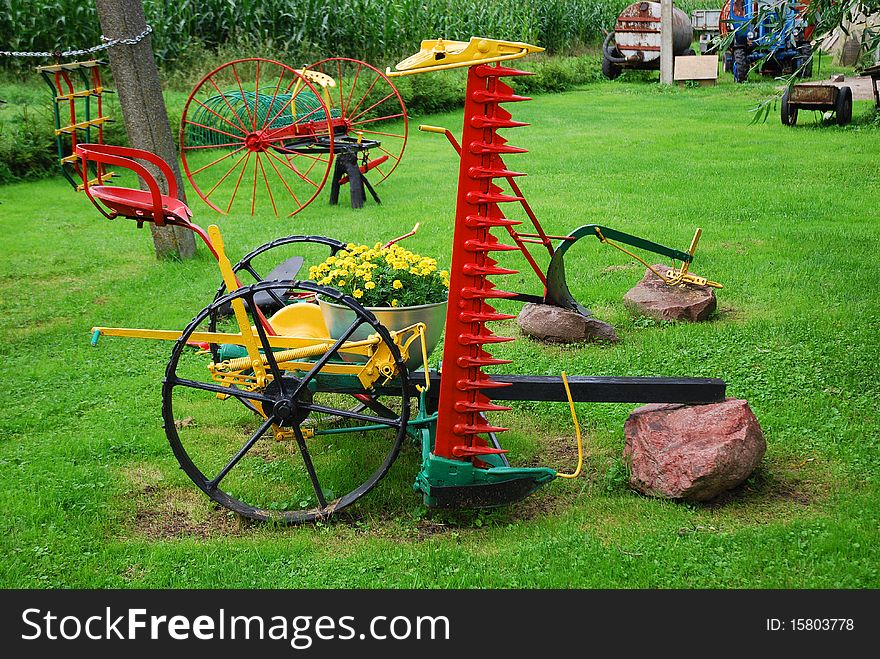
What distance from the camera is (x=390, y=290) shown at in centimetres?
391

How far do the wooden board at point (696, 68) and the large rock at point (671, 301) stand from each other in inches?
491

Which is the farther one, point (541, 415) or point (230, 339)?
point (541, 415)

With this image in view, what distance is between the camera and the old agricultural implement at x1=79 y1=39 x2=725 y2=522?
3346mm

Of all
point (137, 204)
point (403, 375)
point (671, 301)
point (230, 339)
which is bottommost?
point (671, 301)

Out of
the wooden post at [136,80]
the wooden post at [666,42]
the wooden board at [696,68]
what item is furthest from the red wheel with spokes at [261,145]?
the wooden board at [696,68]

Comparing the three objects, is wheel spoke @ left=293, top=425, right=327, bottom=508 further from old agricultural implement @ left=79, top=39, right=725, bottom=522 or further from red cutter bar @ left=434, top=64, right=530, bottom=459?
red cutter bar @ left=434, top=64, right=530, bottom=459

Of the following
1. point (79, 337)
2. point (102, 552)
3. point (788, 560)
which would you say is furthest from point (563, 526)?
point (79, 337)

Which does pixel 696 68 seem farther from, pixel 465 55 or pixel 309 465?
pixel 309 465

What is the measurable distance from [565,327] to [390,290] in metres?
1.93

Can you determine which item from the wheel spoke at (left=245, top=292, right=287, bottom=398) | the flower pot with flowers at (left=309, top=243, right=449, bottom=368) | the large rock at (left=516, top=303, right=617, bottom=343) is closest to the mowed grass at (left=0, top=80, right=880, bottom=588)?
the large rock at (left=516, top=303, right=617, bottom=343)

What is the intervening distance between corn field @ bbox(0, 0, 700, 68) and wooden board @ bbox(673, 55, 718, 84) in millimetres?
4345

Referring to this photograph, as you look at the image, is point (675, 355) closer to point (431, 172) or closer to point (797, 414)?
point (797, 414)

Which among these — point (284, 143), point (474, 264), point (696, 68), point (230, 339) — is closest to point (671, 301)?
point (474, 264)

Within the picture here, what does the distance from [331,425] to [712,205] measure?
17.9ft
